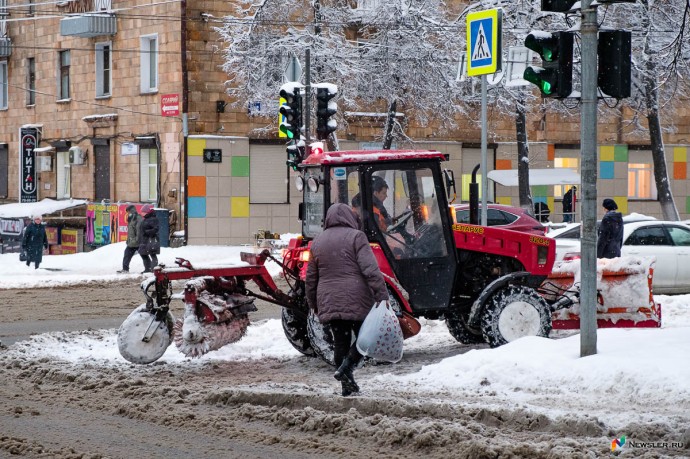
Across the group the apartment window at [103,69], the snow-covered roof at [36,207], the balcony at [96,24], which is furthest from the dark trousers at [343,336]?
the snow-covered roof at [36,207]

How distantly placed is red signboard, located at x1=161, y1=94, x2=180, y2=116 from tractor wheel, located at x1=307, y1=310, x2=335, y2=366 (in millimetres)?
23261

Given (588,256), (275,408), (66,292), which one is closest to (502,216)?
(66,292)

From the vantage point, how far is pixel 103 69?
38000 mm

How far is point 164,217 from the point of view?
3475cm

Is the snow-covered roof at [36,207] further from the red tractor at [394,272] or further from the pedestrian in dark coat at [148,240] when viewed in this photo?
the red tractor at [394,272]

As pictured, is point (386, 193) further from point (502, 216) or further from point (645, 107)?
point (645, 107)

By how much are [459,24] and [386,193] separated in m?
23.2

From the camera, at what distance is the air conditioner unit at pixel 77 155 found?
3803 cm

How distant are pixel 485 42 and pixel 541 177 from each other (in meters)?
18.4

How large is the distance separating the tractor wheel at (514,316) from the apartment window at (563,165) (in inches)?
1108

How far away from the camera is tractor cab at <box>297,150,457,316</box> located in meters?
12.5

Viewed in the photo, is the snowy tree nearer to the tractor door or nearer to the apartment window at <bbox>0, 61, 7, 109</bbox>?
the apartment window at <bbox>0, 61, 7, 109</bbox>

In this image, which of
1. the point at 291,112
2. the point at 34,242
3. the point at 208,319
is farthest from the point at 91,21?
the point at 208,319

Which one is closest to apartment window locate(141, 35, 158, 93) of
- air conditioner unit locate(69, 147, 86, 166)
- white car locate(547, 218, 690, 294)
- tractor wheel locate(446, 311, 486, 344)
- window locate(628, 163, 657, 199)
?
air conditioner unit locate(69, 147, 86, 166)
